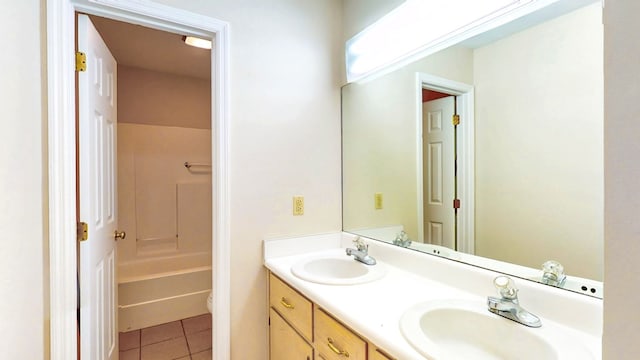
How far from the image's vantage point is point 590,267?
86 centimetres

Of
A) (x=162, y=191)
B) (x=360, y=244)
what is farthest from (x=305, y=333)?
(x=162, y=191)

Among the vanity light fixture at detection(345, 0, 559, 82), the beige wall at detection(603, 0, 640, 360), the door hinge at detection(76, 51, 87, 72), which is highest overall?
the vanity light fixture at detection(345, 0, 559, 82)

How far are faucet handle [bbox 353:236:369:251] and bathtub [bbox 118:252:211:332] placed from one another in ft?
5.68

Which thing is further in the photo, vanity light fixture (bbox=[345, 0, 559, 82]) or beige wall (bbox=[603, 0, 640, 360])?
vanity light fixture (bbox=[345, 0, 559, 82])

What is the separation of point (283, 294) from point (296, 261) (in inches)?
7.7

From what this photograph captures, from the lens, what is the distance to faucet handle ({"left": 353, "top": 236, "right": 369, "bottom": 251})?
5.03 feet

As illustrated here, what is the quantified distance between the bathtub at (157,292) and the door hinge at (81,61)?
5.99ft

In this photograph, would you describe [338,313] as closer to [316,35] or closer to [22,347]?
[22,347]

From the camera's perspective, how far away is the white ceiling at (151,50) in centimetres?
203

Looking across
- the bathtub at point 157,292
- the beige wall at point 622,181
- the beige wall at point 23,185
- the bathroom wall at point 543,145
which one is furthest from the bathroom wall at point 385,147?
the bathtub at point 157,292

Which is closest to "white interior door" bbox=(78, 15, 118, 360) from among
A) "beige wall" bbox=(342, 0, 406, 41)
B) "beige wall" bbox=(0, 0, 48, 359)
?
"beige wall" bbox=(0, 0, 48, 359)

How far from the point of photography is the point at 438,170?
1369 millimetres

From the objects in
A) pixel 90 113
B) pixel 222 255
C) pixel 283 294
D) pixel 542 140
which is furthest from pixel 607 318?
pixel 90 113

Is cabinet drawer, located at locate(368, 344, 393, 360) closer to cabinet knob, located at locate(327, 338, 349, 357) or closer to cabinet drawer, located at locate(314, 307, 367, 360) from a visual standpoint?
cabinet drawer, located at locate(314, 307, 367, 360)
